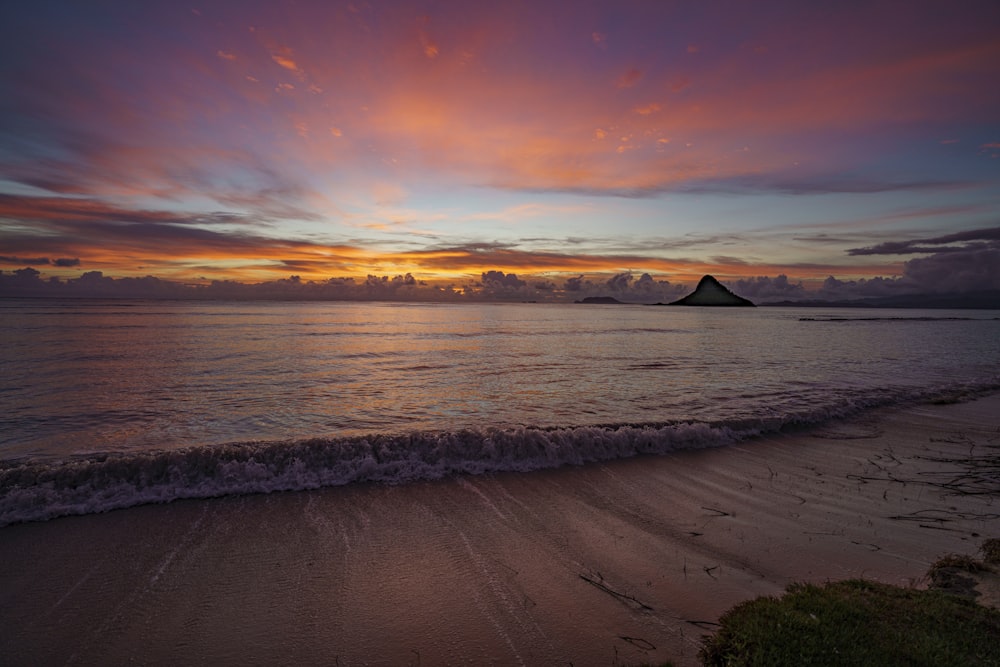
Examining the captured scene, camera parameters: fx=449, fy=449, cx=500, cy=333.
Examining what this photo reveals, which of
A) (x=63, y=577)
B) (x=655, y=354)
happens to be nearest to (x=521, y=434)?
(x=63, y=577)

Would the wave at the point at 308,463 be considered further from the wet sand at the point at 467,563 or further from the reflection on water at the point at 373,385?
the reflection on water at the point at 373,385

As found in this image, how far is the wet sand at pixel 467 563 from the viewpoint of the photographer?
16.0ft

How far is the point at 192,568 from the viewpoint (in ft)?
20.6

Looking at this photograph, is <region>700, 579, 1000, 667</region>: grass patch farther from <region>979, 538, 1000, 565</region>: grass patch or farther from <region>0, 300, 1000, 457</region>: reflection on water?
<region>0, 300, 1000, 457</region>: reflection on water

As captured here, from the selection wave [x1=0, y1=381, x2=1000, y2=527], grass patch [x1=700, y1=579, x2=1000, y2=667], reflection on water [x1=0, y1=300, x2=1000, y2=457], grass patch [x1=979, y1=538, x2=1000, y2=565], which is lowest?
reflection on water [x1=0, y1=300, x2=1000, y2=457]

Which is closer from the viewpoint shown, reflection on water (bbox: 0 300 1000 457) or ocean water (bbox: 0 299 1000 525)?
ocean water (bbox: 0 299 1000 525)

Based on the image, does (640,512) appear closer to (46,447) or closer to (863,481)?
(863,481)

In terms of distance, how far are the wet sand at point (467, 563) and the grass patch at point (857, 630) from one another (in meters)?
0.53

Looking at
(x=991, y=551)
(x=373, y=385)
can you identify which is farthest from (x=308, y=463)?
(x=991, y=551)

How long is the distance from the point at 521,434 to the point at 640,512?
3967mm

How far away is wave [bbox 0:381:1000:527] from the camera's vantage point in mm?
8508

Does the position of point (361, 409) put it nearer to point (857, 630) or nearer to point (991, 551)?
point (857, 630)

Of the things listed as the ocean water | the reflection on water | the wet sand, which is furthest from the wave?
the reflection on water

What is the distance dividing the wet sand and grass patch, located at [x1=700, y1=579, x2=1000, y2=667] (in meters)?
0.53
